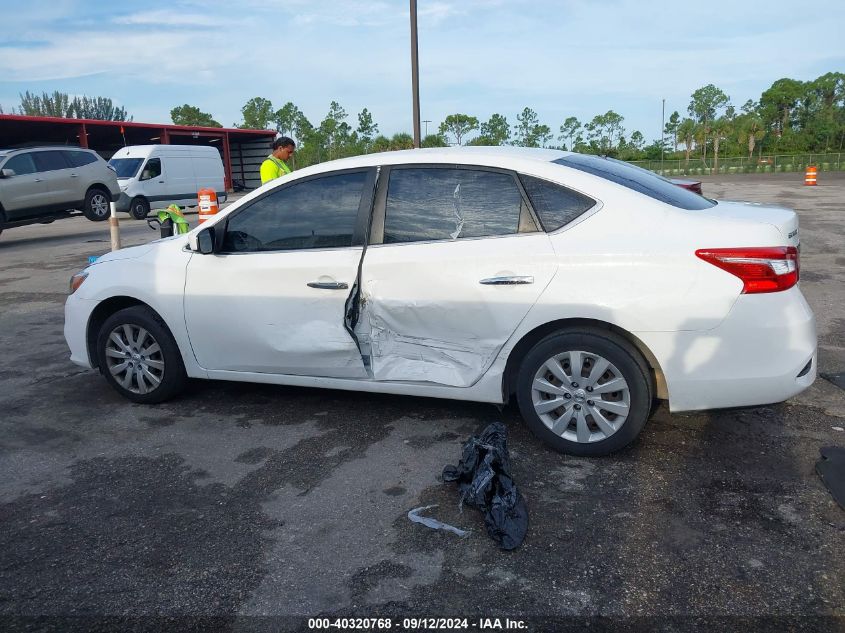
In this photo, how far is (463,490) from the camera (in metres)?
3.53

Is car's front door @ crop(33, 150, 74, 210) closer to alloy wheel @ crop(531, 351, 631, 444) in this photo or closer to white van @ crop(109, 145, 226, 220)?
white van @ crop(109, 145, 226, 220)

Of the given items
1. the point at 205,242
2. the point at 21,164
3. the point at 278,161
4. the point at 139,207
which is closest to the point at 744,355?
the point at 205,242

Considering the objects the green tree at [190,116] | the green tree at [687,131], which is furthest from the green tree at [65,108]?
the green tree at [687,131]

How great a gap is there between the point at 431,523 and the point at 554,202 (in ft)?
5.90

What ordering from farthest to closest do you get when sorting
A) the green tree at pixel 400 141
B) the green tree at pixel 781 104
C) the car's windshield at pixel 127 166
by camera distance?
the green tree at pixel 781 104 → the green tree at pixel 400 141 → the car's windshield at pixel 127 166

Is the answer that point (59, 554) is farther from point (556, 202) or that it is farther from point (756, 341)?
point (756, 341)

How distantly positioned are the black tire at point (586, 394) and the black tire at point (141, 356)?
233cm

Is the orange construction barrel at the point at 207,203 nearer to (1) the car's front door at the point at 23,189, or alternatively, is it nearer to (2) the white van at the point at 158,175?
(1) the car's front door at the point at 23,189

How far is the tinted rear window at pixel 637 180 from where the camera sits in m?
4.06

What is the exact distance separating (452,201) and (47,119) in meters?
29.7

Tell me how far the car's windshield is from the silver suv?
3.58 metres

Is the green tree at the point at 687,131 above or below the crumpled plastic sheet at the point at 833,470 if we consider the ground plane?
above

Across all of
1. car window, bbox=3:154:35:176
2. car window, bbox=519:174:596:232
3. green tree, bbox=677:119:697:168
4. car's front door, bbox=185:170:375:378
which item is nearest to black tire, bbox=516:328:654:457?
car window, bbox=519:174:596:232

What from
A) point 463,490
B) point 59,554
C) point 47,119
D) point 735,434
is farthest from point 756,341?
point 47,119
